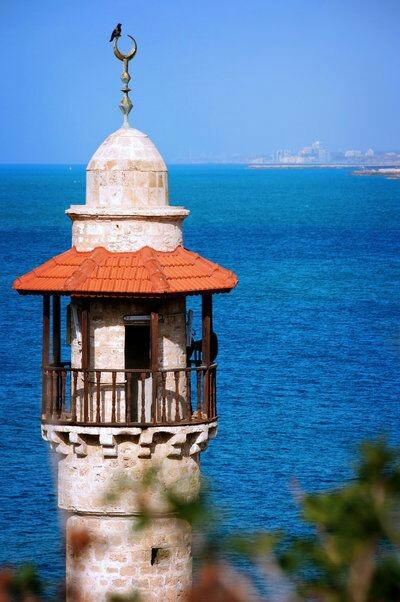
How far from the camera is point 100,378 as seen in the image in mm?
16484

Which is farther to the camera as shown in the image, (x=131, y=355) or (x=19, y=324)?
(x=19, y=324)

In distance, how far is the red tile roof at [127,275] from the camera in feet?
53.2

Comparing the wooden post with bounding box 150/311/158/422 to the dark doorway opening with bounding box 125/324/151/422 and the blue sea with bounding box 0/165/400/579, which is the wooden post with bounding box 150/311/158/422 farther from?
the blue sea with bounding box 0/165/400/579

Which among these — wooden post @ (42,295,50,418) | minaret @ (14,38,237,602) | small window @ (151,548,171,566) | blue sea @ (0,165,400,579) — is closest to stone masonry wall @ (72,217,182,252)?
minaret @ (14,38,237,602)

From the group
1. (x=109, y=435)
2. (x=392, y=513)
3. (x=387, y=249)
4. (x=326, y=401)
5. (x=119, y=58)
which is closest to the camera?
(x=392, y=513)

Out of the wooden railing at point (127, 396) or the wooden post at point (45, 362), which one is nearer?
the wooden railing at point (127, 396)

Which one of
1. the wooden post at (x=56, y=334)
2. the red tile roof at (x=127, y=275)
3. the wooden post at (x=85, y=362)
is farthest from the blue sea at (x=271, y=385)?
the wooden post at (x=56, y=334)

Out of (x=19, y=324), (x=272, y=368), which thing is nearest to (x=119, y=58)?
(x=272, y=368)

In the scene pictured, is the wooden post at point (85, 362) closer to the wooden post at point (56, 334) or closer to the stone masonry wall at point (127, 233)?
the stone masonry wall at point (127, 233)

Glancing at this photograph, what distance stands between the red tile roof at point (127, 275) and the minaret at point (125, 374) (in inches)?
0.5

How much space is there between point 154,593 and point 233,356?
150 feet

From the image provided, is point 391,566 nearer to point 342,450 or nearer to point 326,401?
point 342,450

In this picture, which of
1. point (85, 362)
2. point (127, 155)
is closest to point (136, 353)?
point (85, 362)

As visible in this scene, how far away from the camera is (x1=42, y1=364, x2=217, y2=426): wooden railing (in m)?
Result: 16.3
